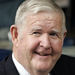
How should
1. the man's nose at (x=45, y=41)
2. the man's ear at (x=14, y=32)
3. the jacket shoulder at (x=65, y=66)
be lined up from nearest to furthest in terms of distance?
the man's nose at (x=45, y=41) → the man's ear at (x=14, y=32) → the jacket shoulder at (x=65, y=66)

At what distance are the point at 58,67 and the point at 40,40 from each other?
446mm

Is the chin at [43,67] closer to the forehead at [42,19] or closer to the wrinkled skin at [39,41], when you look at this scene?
the wrinkled skin at [39,41]

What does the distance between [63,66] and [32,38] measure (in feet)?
1.57

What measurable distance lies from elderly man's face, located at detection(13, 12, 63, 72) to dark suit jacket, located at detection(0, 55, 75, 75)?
14cm

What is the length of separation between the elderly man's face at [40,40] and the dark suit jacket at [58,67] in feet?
0.44

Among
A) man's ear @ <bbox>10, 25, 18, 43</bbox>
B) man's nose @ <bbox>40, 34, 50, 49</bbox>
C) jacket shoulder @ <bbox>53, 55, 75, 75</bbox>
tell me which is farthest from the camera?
jacket shoulder @ <bbox>53, 55, 75, 75</bbox>

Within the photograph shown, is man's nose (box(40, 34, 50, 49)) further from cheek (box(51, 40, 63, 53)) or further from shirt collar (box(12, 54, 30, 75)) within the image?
shirt collar (box(12, 54, 30, 75))

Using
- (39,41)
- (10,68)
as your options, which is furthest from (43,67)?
(10,68)

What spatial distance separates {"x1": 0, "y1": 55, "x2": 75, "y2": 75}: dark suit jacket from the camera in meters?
1.63

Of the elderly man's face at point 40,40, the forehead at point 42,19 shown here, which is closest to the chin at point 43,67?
the elderly man's face at point 40,40

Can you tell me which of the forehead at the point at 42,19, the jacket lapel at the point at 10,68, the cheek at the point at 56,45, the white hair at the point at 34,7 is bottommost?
the jacket lapel at the point at 10,68

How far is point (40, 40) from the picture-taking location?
1.47 m

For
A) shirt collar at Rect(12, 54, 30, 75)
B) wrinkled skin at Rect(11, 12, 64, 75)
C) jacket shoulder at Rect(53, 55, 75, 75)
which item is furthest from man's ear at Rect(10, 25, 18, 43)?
jacket shoulder at Rect(53, 55, 75, 75)

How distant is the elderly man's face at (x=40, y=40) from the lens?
1.48 metres
